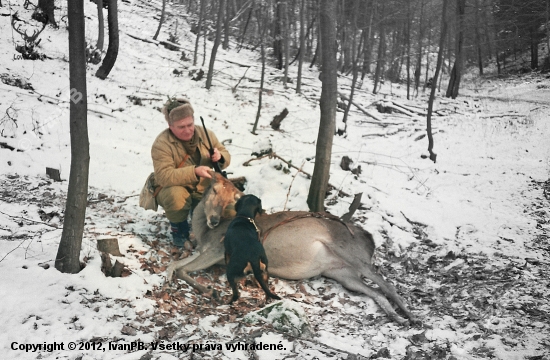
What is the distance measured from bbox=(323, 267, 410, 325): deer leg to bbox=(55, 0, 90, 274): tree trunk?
7.73 feet

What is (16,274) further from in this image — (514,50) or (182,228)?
(514,50)

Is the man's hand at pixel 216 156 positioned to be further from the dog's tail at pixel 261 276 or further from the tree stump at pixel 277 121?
A: the tree stump at pixel 277 121

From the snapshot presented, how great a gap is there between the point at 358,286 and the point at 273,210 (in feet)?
6.02

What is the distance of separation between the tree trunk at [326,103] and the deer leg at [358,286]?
129cm

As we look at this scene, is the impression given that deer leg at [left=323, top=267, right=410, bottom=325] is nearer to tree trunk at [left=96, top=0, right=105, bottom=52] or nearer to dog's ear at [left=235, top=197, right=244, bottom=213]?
dog's ear at [left=235, top=197, right=244, bottom=213]

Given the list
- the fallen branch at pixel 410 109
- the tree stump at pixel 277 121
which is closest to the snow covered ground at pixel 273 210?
the tree stump at pixel 277 121

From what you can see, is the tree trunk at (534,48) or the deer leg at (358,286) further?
the tree trunk at (534,48)

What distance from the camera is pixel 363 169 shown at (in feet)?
24.7

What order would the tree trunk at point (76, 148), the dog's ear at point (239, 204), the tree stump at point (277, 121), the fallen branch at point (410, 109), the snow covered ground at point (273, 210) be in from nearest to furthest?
the snow covered ground at point (273, 210)
the tree trunk at point (76, 148)
the dog's ear at point (239, 204)
the tree stump at point (277, 121)
the fallen branch at point (410, 109)

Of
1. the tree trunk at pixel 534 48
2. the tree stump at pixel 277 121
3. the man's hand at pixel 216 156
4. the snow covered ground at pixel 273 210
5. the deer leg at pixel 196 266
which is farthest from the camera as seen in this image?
the tree trunk at pixel 534 48

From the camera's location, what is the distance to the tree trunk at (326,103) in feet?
16.4

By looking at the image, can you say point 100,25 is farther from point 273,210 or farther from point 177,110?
point 273,210

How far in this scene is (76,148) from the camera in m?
3.27

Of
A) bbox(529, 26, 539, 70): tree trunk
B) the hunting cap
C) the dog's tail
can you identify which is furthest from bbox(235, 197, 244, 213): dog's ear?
bbox(529, 26, 539, 70): tree trunk
